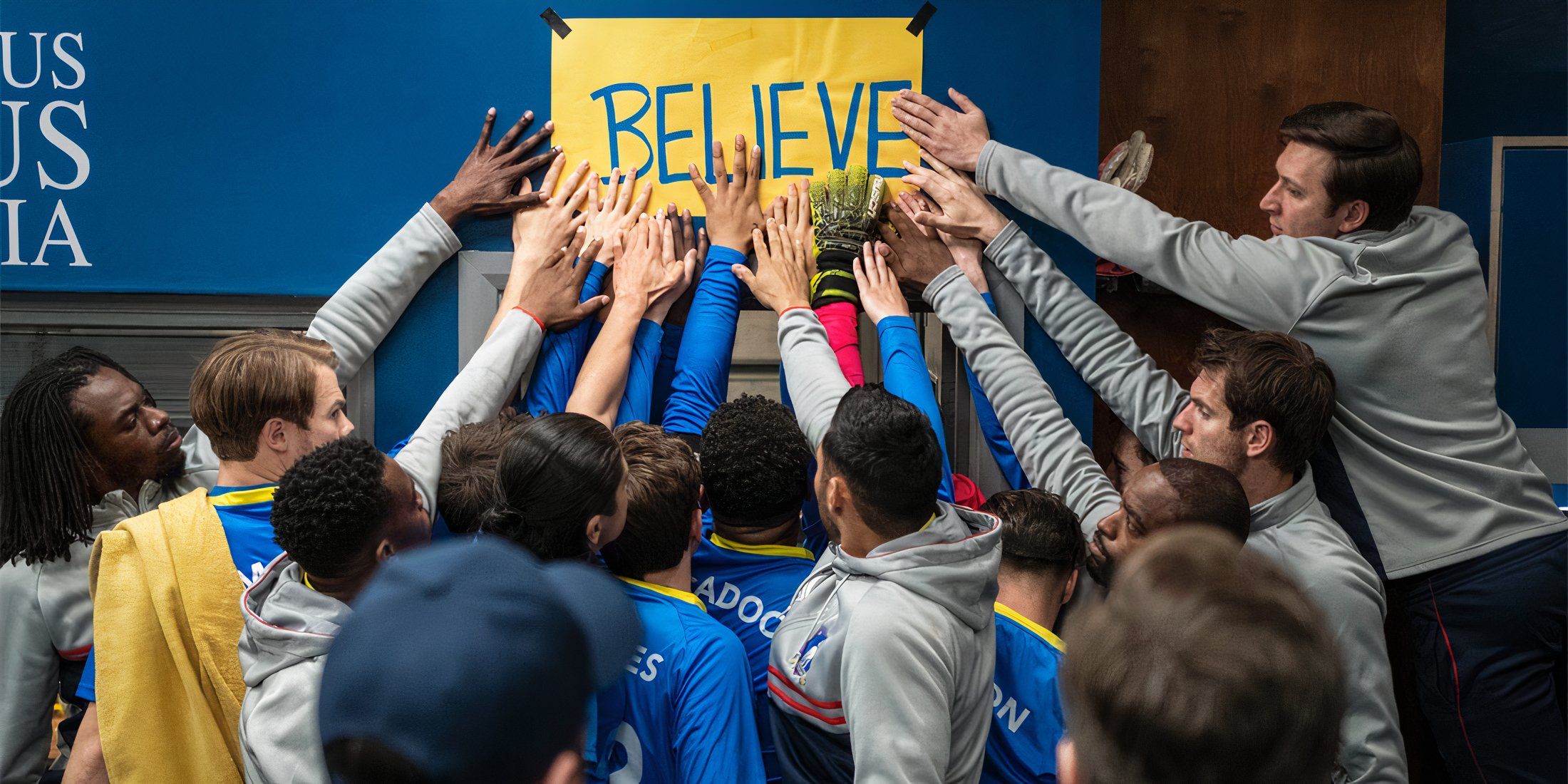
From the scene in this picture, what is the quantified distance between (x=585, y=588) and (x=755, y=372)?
17.8 ft

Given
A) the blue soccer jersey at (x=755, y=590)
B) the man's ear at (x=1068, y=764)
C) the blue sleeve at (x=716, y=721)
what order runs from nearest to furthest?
the man's ear at (x=1068, y=764)
the blue sleeve at (x=716, y=721)
the blue soccer jersey at (x=755, y=590)

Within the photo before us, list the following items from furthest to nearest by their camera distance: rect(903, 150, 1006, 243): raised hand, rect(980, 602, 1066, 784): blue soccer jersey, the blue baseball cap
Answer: rect(903, 150, 1006, 243): raised hand < rect(980, 602, 1066, 784): blue soccer jersey < the blue baseball cap

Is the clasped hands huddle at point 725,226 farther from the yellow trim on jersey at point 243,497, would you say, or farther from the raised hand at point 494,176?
the yellow trim on jersey at point 243,497

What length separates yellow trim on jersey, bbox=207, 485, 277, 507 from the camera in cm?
198

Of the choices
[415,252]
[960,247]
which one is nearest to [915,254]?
[960,247]

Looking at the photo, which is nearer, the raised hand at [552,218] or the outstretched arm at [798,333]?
the outstretched arm at [798,333]

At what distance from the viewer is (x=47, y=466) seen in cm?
212

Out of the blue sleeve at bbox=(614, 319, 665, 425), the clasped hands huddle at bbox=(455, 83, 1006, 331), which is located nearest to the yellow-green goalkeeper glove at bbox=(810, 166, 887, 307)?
the clasped hands huddle at bbox=(455, 83, 1006, 331)

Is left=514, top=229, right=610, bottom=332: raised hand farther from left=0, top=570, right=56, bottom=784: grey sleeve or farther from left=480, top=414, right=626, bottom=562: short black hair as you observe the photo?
left=0, top=570, right=56, bottom=784: grey sleeve

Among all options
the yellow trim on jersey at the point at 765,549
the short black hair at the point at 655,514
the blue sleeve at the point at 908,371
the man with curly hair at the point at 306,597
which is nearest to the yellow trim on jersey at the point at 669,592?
the short black hair at the point at 655,514

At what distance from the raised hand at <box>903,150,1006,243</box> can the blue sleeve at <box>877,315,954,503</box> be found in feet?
0.88

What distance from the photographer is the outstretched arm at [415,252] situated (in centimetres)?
268

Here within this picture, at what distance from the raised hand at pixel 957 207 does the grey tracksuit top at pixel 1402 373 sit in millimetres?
397

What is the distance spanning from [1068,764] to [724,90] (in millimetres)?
2128
